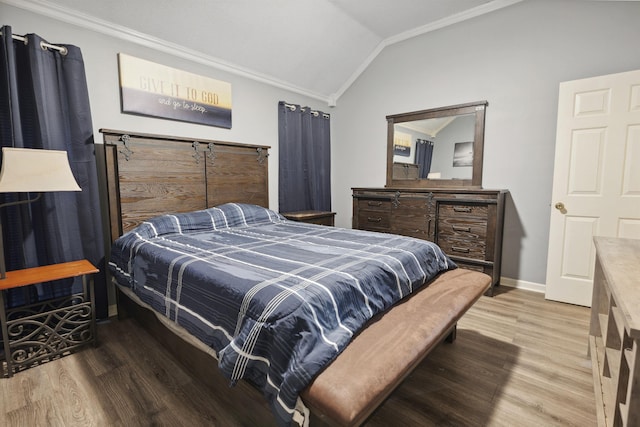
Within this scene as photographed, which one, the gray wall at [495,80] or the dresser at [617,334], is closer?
the dresser at [617,334]

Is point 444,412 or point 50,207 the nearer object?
point 444,412

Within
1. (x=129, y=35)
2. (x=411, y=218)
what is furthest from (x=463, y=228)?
(x=129, y=35)

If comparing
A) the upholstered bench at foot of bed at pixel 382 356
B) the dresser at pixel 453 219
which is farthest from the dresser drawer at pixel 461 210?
the upholstered bench at foot of bed at pixel 382 356

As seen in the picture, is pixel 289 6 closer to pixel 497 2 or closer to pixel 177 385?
pixel 497 2

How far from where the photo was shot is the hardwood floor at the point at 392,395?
146 centimetres

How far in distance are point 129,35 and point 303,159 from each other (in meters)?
2.28

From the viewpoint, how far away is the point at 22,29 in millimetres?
2158

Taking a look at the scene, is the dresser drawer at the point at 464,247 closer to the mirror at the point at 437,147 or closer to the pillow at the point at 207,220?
the mirror at the point at 437,147

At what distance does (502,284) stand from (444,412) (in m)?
2.28

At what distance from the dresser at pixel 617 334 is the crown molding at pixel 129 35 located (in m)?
3.51

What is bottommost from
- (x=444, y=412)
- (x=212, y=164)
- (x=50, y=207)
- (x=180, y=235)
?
(x=444, y=412)

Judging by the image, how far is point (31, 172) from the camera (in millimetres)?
1825

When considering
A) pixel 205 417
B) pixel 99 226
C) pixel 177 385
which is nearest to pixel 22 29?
pixel 99 226

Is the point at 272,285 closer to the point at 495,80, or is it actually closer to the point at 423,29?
the point at 495,80
